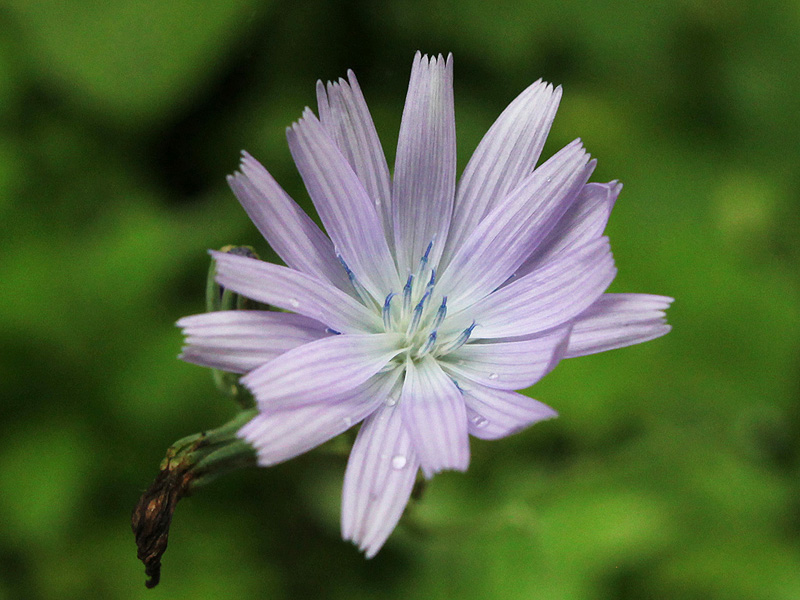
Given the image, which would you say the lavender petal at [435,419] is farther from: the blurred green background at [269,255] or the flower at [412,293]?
the blurred green background at [269,255]

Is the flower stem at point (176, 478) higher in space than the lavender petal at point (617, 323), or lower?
lower

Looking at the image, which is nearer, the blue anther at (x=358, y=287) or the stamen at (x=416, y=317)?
the blue anther at (x=358, y=287)

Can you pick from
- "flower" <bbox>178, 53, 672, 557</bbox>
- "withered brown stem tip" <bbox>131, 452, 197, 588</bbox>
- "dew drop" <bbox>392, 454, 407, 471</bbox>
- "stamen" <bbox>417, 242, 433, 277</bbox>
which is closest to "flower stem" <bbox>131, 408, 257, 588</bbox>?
"withered brown stem tip" <bbox>131, 452, 197, 588</bbox>

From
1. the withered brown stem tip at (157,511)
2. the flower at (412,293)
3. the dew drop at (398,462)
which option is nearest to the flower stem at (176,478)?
the withered brown stem tip at (157,511)

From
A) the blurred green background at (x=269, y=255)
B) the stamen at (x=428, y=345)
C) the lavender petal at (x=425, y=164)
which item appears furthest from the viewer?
the blurred green background at (x=269, y=255)

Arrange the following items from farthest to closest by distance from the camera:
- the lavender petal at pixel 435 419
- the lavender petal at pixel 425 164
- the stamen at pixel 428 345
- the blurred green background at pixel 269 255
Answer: the blurred green background at pixel 269 255 → the stamen at pixel 428 345 → the lavender petal at pixel 425 164 → the lavender petal at pixel 435 419

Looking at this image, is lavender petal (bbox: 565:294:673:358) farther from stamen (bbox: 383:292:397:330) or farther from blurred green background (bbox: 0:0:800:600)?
blurred green background (bbox: 0:0:800:600)

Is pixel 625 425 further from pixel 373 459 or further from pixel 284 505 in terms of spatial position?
pixel 373 459

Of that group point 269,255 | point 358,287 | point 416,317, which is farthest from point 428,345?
point 269,255
